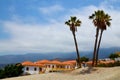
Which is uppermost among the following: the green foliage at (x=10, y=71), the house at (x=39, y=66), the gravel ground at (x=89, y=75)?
the house at (x=39, y=66)

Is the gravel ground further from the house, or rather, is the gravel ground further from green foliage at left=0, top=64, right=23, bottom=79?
the house

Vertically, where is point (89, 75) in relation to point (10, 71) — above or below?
below

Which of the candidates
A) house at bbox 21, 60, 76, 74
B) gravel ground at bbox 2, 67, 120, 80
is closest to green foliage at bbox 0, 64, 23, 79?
gravel ground at bbox 2, 67, 120, 80

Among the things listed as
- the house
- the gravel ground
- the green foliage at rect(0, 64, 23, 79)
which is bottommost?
the gravel ground

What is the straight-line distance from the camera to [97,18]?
61.7 m

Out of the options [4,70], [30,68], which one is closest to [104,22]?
[4,70]

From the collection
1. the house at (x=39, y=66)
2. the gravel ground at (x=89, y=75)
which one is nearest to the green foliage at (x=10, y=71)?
the gravel ground at (x=89, y=75)

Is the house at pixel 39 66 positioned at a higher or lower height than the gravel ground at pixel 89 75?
higher

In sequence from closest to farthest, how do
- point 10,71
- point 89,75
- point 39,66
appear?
point 89,75, point 10,71, point 39,66

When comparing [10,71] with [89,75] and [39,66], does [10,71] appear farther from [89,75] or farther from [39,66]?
[39,66]

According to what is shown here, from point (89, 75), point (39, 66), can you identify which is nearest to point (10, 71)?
point (89, 75)

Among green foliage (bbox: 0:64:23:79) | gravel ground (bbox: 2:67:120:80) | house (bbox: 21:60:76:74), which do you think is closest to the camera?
gravel ground (bbox: 2:67:120:80)

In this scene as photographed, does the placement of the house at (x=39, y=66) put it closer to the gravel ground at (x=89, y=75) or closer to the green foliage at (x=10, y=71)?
the green foliage at (x=10, y=71)

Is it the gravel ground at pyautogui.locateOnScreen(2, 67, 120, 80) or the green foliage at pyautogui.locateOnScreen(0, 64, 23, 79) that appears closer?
the gravel ground at pyautogui.locateOnScreen(2, 67, 120, 80)
